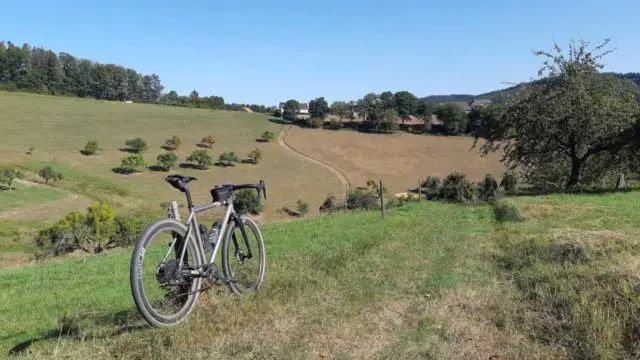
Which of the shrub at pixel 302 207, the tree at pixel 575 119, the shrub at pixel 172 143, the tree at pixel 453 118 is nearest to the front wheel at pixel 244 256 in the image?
the tree at pixel 575 119

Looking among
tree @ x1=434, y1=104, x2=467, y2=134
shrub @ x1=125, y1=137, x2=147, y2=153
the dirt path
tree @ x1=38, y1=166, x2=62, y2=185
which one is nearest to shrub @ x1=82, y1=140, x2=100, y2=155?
shrub @ x1=125, y1=137, x2=147, y2=153

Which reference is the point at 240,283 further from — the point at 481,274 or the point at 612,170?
the point at 612,170

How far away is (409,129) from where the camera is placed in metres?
116

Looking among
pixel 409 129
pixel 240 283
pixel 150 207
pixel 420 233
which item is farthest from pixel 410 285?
pixel 409 129

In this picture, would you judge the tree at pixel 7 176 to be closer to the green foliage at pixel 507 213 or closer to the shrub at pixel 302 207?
the shrub at pixel 302 207

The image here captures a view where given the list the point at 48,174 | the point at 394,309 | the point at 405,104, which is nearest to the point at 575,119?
the point at 394,309

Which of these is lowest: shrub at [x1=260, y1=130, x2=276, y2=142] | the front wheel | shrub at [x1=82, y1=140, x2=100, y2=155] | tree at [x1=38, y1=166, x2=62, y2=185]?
tree at [x1=38, y1=166, x2=62, y2=185]

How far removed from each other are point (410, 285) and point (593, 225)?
689 cm

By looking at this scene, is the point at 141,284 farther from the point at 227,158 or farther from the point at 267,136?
the point at 267,136

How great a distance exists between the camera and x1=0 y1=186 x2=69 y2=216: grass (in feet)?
151

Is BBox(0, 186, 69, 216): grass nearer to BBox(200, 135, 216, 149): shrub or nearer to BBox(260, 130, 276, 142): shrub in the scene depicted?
BBox(200, 135, 216, 149): shrub

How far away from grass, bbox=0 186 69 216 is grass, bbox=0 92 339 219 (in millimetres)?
3914

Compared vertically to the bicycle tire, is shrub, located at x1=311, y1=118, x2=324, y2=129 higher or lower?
lower

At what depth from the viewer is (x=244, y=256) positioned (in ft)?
20.0
